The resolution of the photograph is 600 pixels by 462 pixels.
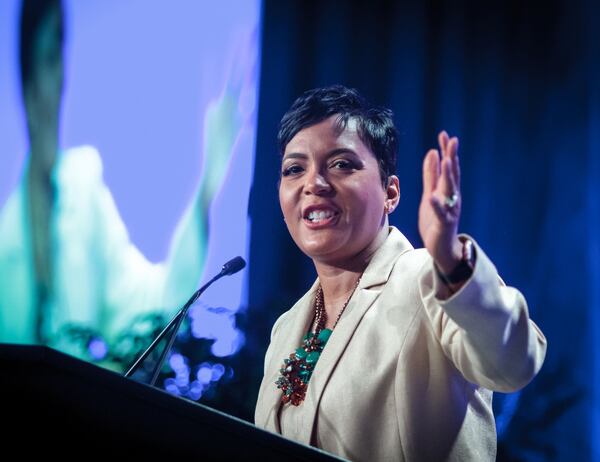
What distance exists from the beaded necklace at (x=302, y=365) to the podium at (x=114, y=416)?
59 cm

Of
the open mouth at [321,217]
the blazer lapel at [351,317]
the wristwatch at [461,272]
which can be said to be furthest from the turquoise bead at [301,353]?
the wristwatch at [461,272]

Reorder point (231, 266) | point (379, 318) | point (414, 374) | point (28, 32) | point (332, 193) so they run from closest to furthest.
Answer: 1. point (414, 374)
2. point (379, 318)
3. point (332, 193)
4. point (231, 266)
5. point (28, 32)

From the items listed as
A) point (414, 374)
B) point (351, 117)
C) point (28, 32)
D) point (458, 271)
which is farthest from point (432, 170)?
point (28, 32)

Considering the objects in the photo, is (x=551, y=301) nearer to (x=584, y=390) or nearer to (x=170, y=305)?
(x=584, y=390)

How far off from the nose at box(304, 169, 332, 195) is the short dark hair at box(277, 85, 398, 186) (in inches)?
4.5

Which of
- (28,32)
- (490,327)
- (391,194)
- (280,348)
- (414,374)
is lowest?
(280,348)

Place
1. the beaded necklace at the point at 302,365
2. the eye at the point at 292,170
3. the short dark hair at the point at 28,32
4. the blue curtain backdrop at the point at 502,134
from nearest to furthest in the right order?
the beaded necklace at the point at 302,365 < the eye at the point at 292,170 < the short dark hair at the point at 28,32 < the blue curtain backdrop at the point at 502,134

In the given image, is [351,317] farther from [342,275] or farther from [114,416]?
[114,416]

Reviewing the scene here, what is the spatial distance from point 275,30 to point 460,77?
100 centimetres

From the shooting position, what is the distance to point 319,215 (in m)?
1.38

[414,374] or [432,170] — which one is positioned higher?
[432,170]

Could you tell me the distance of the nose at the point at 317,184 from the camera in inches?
53.7

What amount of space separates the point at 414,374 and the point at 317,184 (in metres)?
0.42

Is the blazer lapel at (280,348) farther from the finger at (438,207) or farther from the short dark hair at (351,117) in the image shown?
the finger at (438,207)
